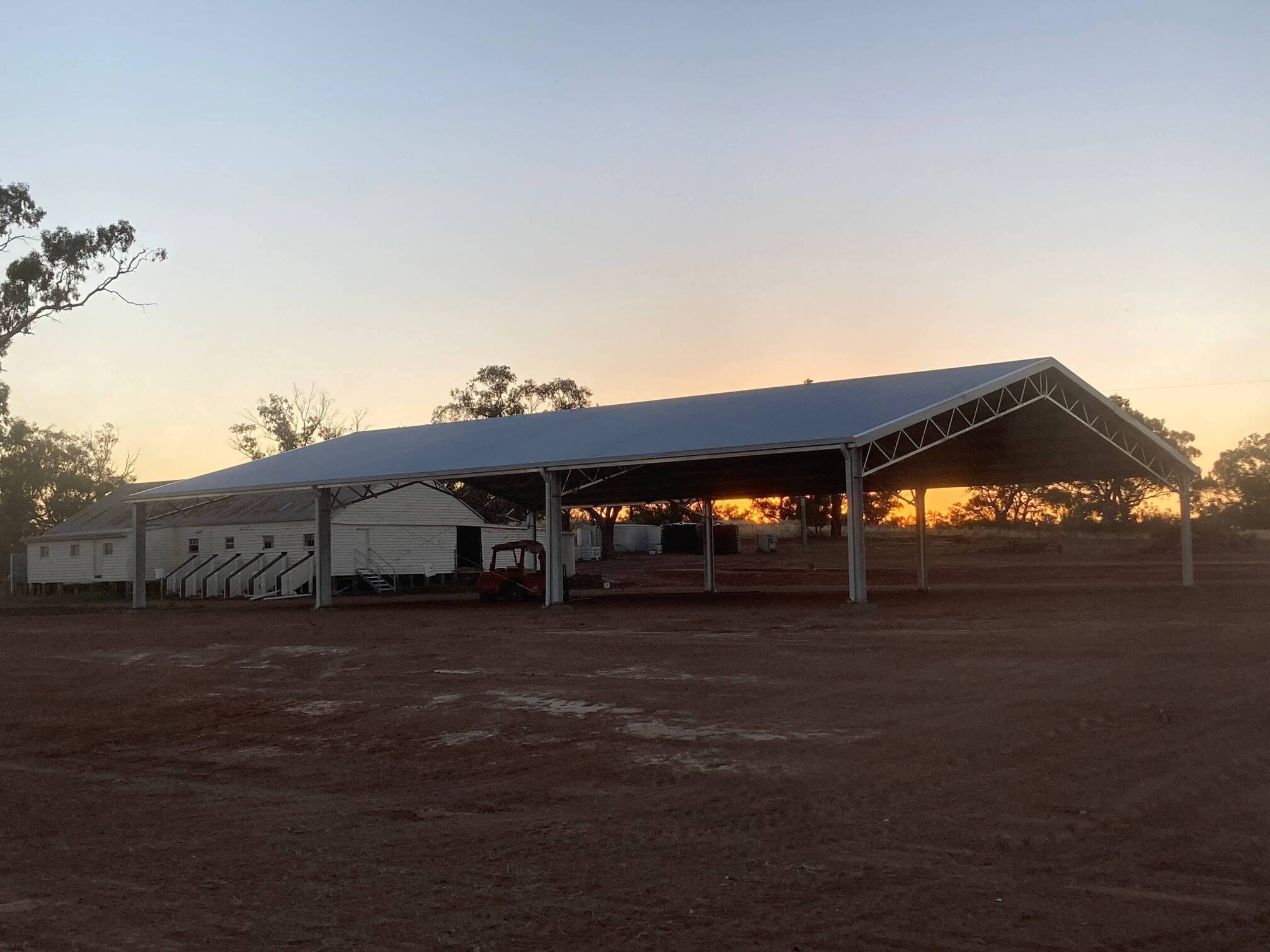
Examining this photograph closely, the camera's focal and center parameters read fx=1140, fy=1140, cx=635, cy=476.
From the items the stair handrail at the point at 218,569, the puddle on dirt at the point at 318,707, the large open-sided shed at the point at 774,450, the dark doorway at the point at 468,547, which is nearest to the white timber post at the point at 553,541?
the large open-sided shed at the point at 774,450

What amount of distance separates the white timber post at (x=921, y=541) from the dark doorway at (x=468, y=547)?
2142 centimetres

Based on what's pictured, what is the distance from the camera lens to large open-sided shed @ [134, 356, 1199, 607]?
25.6 metres

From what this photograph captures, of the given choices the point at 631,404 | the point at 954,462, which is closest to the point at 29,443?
the point at 631,404

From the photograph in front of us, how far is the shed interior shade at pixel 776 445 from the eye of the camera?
26000mm

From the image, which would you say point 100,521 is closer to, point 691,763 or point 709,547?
point 709,547

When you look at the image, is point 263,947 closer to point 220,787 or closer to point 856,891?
point 856,891

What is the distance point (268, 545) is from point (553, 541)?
2143cm

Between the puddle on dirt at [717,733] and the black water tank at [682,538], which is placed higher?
the black water tank at [682,538]

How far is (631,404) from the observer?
3631 centimetres

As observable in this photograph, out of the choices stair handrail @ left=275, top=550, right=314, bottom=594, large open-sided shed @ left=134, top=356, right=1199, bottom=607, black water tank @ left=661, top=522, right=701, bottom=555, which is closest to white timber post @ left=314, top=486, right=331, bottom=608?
large open-sided shed @ left=134, top=356, right=1199, bottom=607

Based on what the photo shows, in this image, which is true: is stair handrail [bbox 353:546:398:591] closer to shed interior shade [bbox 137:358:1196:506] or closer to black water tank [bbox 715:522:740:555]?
shed interior shade [bbox 137:358:1196:506]

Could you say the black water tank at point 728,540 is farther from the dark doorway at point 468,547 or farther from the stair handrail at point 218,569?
the stair handrail at point 218,569

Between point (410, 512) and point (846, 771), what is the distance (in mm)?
41005

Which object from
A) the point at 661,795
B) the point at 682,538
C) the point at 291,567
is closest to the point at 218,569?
the point at 291,567
